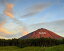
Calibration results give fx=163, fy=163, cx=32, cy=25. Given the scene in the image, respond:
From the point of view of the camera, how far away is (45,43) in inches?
Result: 4606

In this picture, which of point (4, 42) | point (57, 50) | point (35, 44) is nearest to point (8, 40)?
point (4, 42)

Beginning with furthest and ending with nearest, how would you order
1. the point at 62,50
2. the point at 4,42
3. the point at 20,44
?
the point at 4,42 → the point at 20,44 → the point at 62,50

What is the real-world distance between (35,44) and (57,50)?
2526 inches

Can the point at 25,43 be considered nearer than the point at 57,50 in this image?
No

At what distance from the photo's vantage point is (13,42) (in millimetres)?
122812

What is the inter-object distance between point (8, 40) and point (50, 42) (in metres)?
32.6

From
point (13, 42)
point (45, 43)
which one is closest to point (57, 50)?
point (45, 43)

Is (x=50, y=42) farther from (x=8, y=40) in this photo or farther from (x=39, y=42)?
(x=8, y=40)

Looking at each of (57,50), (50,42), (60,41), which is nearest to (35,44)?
(50,42)

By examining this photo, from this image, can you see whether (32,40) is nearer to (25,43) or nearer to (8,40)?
(25,43)

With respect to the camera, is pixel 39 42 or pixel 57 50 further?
pixel 39 42

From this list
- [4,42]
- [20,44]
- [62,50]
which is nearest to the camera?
[62,50]

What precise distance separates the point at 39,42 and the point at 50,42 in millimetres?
7954

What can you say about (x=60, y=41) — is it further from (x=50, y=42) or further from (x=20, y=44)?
(x=20, y=44)
